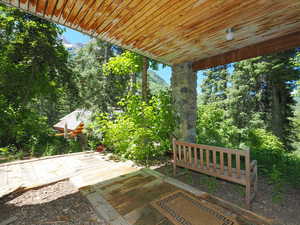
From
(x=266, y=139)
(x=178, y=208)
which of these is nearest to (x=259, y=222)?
(x=178, y=208)

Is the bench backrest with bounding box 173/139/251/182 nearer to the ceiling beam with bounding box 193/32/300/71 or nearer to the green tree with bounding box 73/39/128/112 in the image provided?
the ceiling beam with bounding box 193/32/300/71

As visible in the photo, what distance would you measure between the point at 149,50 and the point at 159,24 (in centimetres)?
86

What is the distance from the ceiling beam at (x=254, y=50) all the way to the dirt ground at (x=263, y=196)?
2409 millimetres

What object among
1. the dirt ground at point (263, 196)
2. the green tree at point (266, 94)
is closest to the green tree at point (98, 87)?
the dirt ground at point (263, 196)

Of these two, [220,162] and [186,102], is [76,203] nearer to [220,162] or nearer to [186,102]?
[220,162]

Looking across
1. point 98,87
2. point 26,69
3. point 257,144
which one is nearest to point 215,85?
point 257,144

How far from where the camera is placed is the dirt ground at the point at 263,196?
1765 millimetres

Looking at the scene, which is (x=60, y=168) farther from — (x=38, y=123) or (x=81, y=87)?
(x=81, y=87)

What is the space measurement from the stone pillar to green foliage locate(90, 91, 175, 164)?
0.78ft

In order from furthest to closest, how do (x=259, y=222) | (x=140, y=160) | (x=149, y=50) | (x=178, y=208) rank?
(x=140, y=160)
(x=149, y=50)
(x=178, y=208)
(x=259, y=222)

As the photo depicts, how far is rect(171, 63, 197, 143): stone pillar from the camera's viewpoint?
3430 millimetres

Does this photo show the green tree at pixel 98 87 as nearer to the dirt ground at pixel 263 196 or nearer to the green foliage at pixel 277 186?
the dirt ground at pixel 263 196

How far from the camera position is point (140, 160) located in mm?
3631

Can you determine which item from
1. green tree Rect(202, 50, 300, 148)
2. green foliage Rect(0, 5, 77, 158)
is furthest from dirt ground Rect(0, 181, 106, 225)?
green tree Rect(202, 50, 300, 148)
